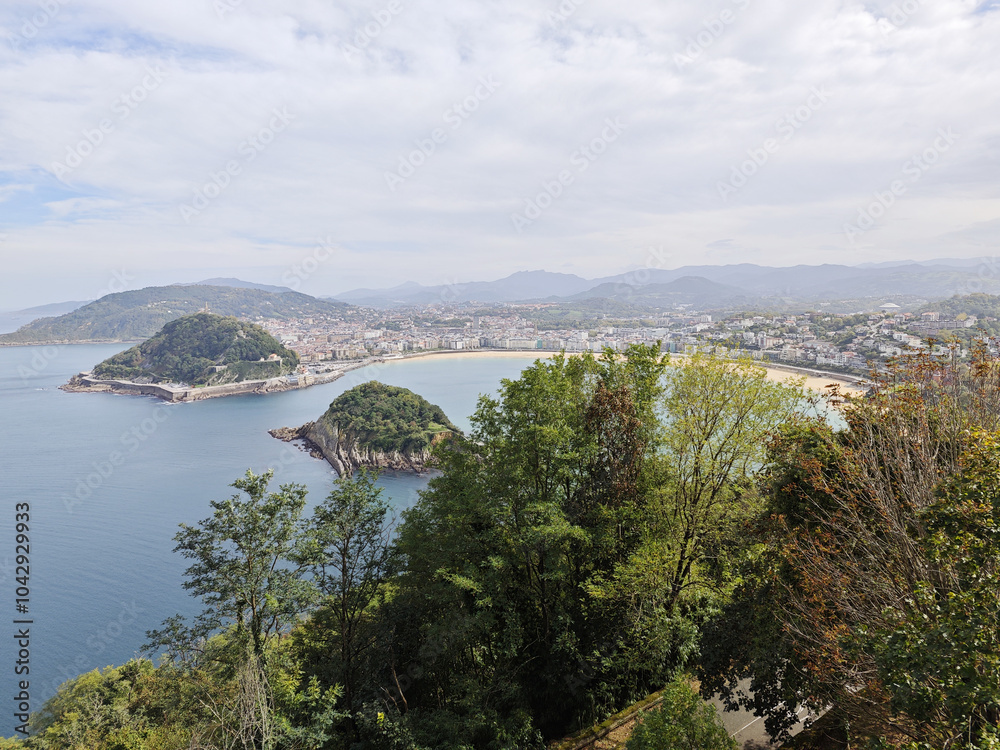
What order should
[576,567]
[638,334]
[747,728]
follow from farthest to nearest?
[638,334] → [576,567] → [747,728]

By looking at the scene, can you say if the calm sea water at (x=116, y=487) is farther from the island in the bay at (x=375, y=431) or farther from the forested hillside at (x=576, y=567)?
the forested hillside at (x=576, y=567)

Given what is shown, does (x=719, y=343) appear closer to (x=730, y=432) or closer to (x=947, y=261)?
(x=730, y=432)

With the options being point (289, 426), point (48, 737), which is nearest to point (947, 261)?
point (289, 426)

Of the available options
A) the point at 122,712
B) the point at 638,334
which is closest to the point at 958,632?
the point at 122,712

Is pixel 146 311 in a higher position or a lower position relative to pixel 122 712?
higher

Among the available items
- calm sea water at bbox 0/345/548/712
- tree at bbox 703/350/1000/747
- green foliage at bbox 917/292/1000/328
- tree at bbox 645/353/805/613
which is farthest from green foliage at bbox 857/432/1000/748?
green foliage at bbox 917/292/1000/328

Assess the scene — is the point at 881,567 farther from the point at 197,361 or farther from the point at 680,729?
the point at 197,361

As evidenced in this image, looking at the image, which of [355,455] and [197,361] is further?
[197,361]
